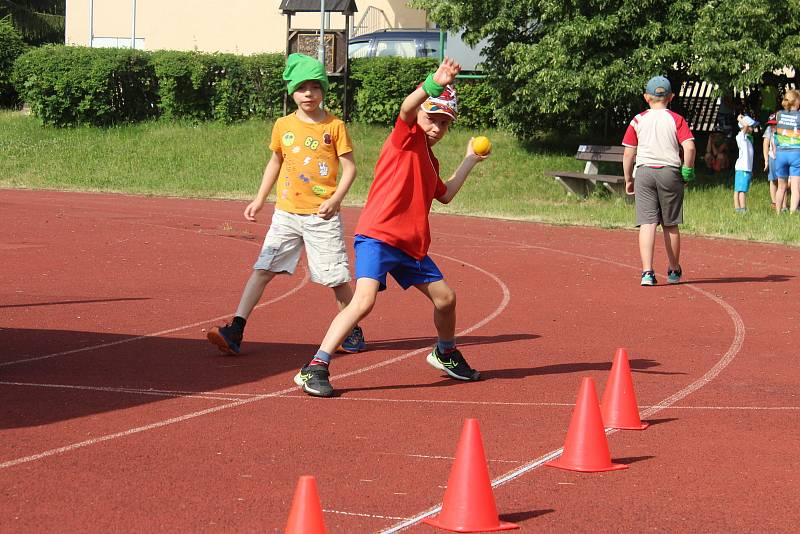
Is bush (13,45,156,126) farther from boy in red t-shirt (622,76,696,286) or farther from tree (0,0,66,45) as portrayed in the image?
tree (0,0,66,45)

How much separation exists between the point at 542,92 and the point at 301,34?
986 centimetres

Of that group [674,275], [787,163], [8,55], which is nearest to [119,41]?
[8,55]

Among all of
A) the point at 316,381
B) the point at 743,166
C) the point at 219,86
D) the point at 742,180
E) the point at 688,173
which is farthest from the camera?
the point at 219,86

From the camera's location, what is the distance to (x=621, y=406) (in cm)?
689

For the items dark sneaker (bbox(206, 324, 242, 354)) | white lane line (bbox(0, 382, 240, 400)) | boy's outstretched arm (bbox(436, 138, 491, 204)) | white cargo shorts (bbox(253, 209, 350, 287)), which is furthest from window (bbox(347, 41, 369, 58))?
white lane line (bbox(0, 382, 240, 400))

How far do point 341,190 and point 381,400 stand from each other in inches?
69.0

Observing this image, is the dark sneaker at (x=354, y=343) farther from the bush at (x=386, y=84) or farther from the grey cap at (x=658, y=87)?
the bush at (x=386, y=84)

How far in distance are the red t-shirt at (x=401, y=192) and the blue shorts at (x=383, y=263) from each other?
5 cm

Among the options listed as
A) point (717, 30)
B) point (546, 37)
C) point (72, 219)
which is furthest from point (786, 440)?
point (546, 37)

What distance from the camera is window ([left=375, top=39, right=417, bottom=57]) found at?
37094 mm

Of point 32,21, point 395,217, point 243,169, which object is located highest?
point 32,21

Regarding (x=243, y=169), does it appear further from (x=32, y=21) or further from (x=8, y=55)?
(x=32, y=21)

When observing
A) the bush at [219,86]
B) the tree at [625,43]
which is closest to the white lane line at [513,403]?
the tree at [625,43]

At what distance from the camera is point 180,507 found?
5.22 m
